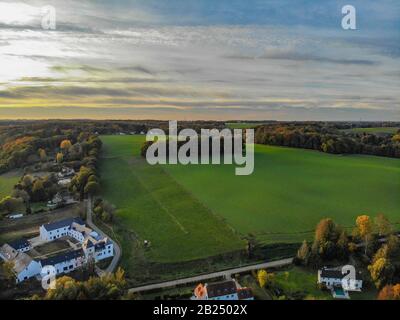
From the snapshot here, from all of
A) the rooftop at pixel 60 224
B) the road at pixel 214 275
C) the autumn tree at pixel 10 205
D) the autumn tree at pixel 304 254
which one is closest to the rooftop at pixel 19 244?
the rooftop at pixel 60 224

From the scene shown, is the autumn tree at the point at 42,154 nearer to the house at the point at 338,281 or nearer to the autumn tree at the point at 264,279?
the autumn tree at the point at 264,279

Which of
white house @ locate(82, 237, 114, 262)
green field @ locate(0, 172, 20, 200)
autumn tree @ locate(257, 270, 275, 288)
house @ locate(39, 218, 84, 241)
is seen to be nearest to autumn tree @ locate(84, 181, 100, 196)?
house @ locate(39, 218, 84, 241)

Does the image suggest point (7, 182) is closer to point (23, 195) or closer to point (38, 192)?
point (23, 195)

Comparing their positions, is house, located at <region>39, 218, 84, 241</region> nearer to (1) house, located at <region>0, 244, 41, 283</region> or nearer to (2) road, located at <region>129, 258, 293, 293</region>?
(1) house, located at <region>0, 244, 41, 283</region>

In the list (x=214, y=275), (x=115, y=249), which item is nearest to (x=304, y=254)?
(x=214, y=275)

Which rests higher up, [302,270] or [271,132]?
[271,132]
